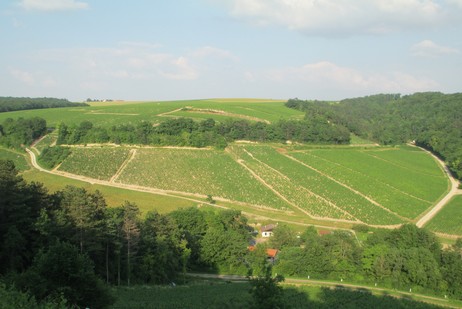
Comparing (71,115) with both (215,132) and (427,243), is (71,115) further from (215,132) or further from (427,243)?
(427,243)

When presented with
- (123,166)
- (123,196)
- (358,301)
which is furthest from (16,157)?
(358,301)

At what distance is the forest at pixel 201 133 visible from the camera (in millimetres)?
79188

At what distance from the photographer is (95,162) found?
69125mm

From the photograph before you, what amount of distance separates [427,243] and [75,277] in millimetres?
31959

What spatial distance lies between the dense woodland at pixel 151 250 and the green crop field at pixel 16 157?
36001 mm

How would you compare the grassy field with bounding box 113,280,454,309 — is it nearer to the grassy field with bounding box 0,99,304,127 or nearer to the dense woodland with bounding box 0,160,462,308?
the dense woodland with bounding box 0,160,462,308

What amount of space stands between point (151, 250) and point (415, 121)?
127m

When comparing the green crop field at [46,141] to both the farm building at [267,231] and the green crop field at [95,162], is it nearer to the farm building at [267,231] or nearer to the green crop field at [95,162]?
the green crop field at [95,162]

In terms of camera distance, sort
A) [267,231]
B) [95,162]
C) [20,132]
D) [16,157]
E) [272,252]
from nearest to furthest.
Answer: [272,252] < [267,231] < [95,162] < [16,157] < [20,132]

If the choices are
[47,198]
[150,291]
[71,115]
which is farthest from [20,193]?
[71,115]

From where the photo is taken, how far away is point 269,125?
92.5m

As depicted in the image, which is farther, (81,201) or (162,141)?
(162,141)

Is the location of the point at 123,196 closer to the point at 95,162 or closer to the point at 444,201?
the point at 95,162

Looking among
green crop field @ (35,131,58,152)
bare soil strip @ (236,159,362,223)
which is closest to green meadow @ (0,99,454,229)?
bare soil strip @ (236,159,362,223)
